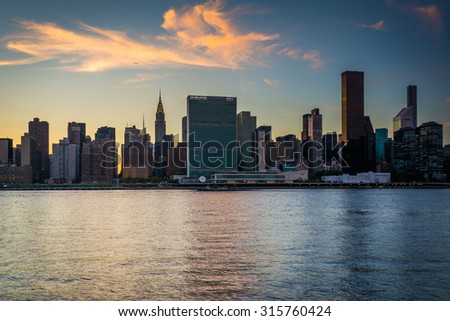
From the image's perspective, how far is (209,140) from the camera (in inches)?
7707

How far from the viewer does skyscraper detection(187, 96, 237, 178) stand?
19112 centimetres

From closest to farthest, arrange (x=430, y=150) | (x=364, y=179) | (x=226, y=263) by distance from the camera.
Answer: (x=226, y=263) → (x=430, y=150) → (x=364, y=179)

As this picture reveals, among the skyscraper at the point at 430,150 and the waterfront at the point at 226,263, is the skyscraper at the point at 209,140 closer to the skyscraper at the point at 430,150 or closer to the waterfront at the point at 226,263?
the skyscraper at the point at 430,150

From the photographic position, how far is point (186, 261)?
20.8m

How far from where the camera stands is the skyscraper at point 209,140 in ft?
627

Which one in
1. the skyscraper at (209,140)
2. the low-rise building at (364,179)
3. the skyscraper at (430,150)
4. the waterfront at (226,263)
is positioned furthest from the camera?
the skyscraper at (209,140)

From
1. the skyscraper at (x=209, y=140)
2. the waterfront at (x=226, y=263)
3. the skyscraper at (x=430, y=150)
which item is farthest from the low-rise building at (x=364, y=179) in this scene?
the waterfront at (x=226, y=263)

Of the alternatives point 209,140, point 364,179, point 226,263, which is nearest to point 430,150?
point 364,179

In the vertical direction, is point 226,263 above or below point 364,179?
below

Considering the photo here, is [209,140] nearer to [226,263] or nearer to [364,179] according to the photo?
[364,179]

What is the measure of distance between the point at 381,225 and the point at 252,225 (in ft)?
30.8

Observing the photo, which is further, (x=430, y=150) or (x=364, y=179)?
(x=364, y=179)

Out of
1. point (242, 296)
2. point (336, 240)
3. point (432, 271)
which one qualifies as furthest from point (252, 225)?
point (242, 296)
